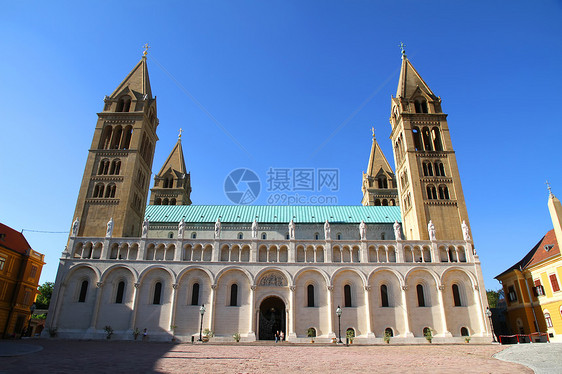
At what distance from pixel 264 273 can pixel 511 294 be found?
29.1 m

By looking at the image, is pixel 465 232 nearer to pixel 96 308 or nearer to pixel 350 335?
pixel 350 335

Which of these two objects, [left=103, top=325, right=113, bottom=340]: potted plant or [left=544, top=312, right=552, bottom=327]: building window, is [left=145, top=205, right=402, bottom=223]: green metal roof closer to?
[left=103, top=325, right=113, bottom=340]: potted plant

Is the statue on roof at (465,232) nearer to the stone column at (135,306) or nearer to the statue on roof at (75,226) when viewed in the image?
the stone column at (135,306)

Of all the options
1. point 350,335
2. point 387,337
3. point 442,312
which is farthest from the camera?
point 442,312

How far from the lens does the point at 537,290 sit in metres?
38.2

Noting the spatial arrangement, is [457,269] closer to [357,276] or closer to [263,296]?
[357,276]

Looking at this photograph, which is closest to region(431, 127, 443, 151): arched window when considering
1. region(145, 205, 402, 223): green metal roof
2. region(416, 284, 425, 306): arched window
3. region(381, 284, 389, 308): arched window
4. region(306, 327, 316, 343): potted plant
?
region(145, 205, 402, 223): green metal roof

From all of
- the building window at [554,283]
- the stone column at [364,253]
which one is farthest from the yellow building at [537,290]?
the stone column at [364,253]

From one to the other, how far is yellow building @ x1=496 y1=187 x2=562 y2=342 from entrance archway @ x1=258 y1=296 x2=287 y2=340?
25.9 metres

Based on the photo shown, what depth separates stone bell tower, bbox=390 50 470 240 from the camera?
141ft

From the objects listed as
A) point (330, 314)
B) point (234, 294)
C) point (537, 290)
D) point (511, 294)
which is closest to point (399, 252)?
point (330, 314)

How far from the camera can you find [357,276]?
3872 cm

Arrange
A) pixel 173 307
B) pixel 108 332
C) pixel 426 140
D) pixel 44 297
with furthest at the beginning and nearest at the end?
pixel 44 297, pixel 426 140, pixel 173 307, pixel 108 332

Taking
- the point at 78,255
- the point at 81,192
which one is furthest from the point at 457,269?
the point at 81,192
